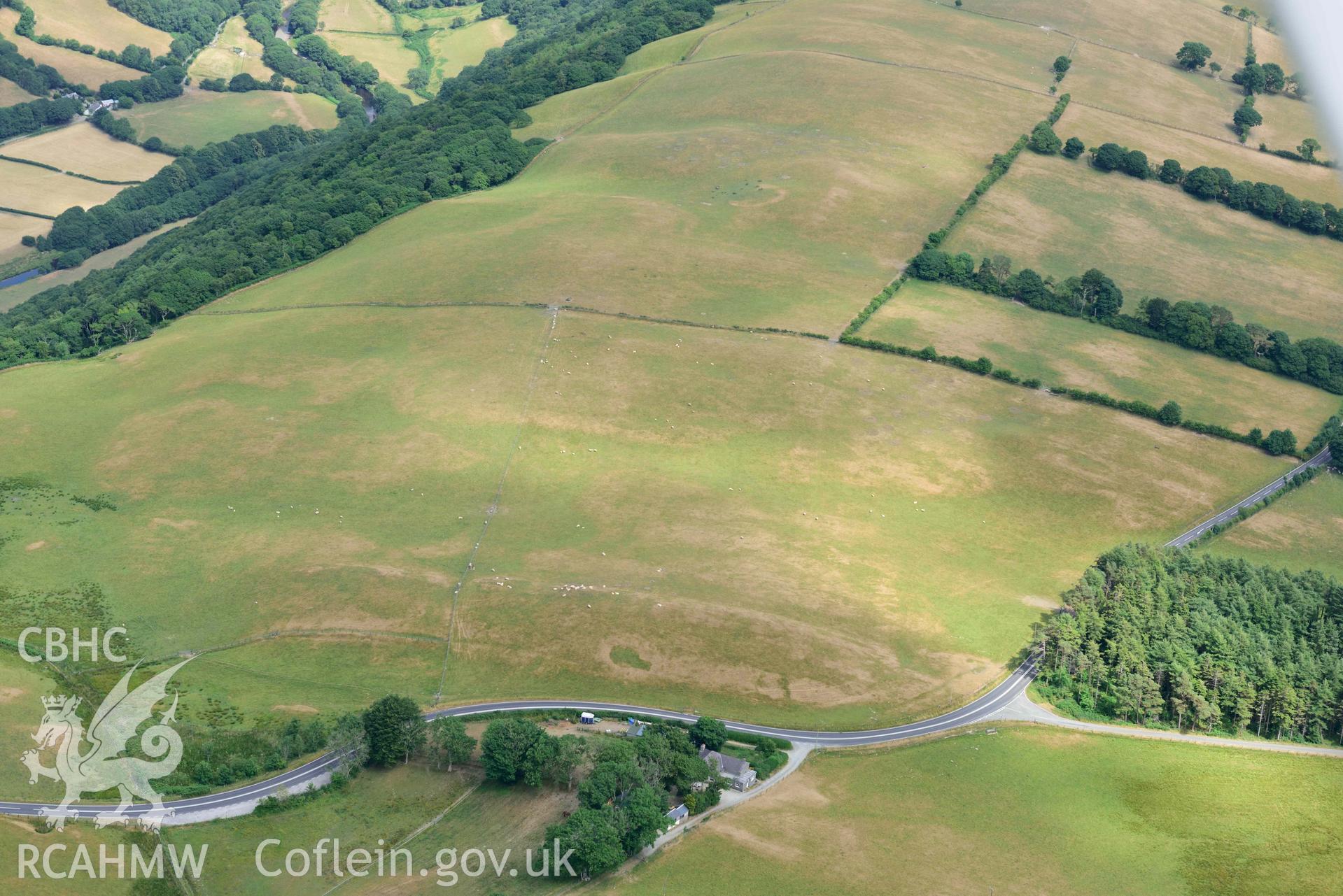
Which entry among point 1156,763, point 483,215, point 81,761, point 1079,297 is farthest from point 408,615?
point 1079,297

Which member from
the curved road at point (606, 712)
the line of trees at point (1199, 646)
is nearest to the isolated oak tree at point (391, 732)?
the curved road at point (606, 712)

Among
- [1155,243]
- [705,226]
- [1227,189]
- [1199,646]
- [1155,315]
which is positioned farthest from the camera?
[1227,189]

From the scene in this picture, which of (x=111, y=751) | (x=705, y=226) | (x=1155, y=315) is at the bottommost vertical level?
(x=111, y=751)

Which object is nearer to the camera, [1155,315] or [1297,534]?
[1297,534]

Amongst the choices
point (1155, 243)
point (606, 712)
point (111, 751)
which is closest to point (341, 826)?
point (111, 751)

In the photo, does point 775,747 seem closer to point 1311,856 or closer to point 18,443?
point 1311,856

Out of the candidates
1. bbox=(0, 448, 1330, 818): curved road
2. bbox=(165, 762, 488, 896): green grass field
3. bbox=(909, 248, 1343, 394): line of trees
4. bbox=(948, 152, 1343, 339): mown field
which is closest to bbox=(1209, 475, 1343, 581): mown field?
bbox=(909, 248, 1343, 394): line of trees

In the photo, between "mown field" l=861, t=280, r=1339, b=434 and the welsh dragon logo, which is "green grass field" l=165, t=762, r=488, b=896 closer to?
the welsh dragon logo

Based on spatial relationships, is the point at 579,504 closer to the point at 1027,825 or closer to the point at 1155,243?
the point at 1027,825
